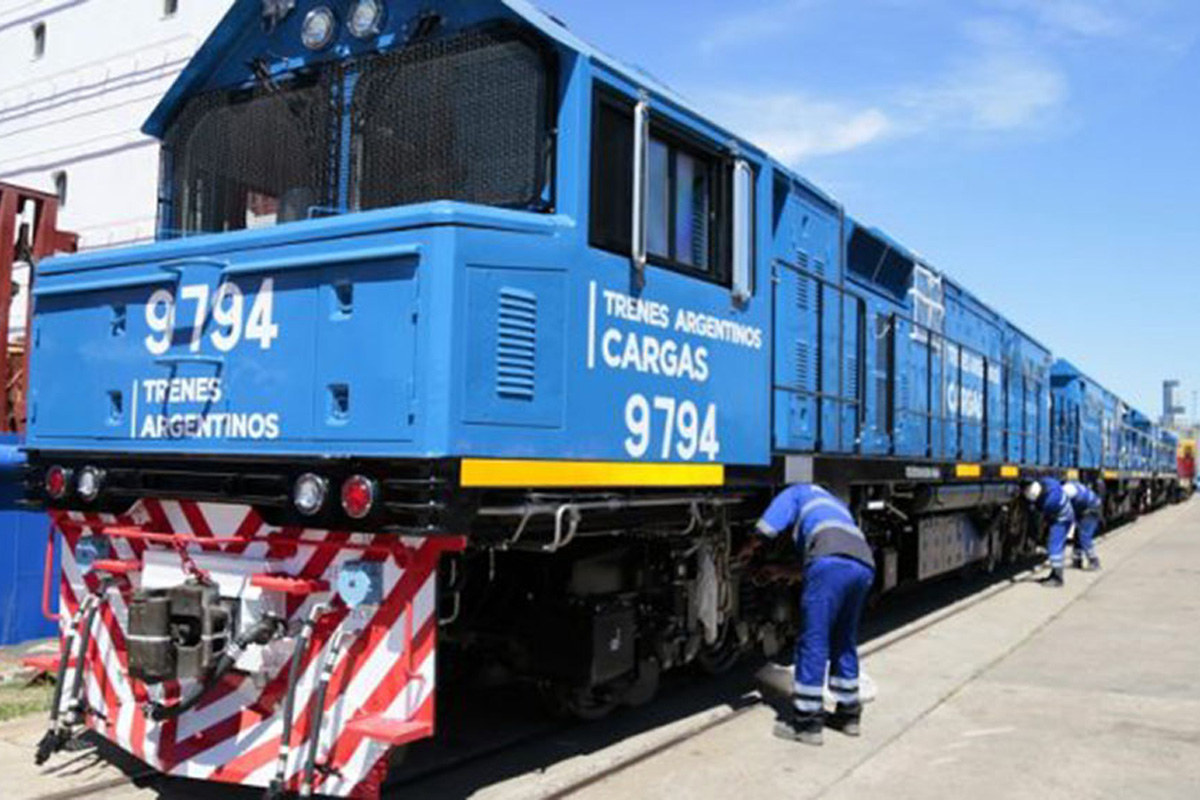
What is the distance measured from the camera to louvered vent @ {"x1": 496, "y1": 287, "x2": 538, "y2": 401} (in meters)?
4.23

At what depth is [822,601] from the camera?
6094 millimetres

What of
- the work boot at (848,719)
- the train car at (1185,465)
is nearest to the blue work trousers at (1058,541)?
the work boot at (848,719)

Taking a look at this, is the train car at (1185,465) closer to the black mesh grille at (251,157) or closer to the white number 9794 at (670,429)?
the white number 9794 at (670,429)

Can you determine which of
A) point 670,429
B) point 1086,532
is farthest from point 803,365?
point 1086,532

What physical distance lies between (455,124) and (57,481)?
101 inches

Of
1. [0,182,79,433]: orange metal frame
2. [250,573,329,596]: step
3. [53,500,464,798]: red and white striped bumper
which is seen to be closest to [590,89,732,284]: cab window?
[53,500,464,798]: red and white striped bumper

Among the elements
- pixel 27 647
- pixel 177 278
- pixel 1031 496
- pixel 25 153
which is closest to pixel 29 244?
pixel 27 647

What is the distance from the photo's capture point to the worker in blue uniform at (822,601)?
6000 millimetres

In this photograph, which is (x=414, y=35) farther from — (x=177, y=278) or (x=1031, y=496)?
(x=1031, y=496)

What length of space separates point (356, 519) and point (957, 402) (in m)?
9.11

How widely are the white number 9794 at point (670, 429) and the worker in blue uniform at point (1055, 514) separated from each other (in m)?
9.70

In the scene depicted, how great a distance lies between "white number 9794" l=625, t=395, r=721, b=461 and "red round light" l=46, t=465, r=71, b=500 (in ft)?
8.73

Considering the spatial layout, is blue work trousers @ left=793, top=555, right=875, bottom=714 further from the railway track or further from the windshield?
the windshield

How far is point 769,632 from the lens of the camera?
7539 mm
